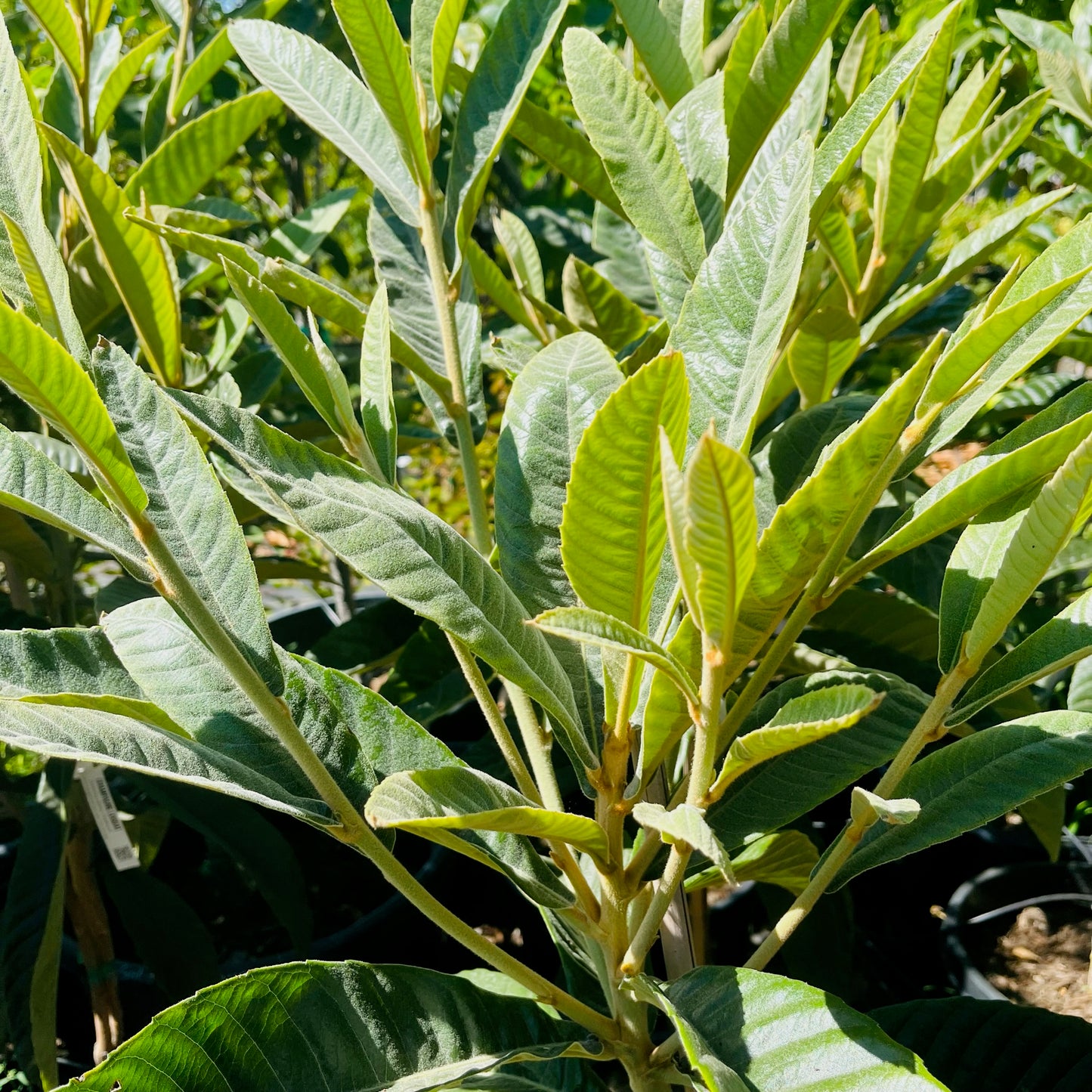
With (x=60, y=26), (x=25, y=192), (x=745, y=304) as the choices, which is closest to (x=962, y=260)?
(x=745, y=304)

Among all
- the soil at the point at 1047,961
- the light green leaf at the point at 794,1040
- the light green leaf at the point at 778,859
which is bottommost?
the soil at the point at 1047,961

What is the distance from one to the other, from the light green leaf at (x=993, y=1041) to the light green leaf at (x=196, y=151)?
3.86 ft

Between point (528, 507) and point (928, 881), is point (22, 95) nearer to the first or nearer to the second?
point (528, 507)

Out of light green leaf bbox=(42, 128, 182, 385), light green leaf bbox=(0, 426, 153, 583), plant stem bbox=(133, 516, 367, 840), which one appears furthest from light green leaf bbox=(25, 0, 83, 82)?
plant stem bbox=(133, 516, 367, 840)

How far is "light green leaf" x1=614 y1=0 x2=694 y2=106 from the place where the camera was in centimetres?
96

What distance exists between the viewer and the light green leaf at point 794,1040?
59 cm

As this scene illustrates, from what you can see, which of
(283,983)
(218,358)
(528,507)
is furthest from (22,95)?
(218,358)

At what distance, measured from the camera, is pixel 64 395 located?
1.64 ft

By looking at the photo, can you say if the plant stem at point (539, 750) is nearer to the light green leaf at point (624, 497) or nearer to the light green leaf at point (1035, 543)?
the light green leaf at point (624, 497)

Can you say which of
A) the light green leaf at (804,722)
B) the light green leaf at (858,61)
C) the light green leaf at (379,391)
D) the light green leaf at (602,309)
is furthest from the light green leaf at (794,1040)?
the light green leaf at (858,61)

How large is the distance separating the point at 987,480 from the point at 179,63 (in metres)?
1.29

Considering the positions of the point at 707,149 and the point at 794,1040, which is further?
the point at 707,149

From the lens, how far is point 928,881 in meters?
2.07

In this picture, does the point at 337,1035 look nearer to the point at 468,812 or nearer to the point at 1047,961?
the point at 468,812
